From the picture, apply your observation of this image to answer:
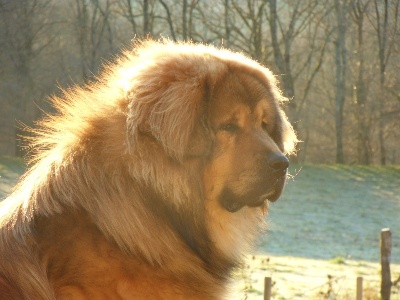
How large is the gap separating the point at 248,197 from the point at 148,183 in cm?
61

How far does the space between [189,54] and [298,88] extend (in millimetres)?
35728

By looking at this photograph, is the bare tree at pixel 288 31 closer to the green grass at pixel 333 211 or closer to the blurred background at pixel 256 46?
the blurred background at pixel 256 46

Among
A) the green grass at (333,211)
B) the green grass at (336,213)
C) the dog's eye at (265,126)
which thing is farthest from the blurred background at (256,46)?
the dog's eye at (265,126)

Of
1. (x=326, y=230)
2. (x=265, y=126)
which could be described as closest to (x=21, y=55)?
(x=326, y=230)

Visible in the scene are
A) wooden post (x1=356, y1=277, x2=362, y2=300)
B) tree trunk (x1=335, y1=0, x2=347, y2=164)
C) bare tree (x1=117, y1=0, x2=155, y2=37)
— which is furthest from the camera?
tree trunk (x1=335, y1=0, x2=347, y2=164)

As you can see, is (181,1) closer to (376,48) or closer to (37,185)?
(376,48)

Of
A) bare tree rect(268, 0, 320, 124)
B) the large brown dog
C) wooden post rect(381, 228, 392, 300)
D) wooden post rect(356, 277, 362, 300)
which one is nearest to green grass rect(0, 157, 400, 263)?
bare tree rect(268, 0, 320, 124)

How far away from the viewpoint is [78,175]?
316cm

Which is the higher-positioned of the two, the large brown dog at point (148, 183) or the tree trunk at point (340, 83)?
the tree trunk at point (340, 83)

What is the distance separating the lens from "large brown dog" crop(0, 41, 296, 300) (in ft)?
9.75

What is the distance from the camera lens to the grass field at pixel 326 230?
11183 millimetres

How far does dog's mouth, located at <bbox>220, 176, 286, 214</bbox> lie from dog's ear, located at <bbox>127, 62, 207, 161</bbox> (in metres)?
0.34

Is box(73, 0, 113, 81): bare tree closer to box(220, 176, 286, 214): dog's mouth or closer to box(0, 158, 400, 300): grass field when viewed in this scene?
box(0, 158, 400, 300): grass field

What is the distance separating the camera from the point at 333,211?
78.9 ft
